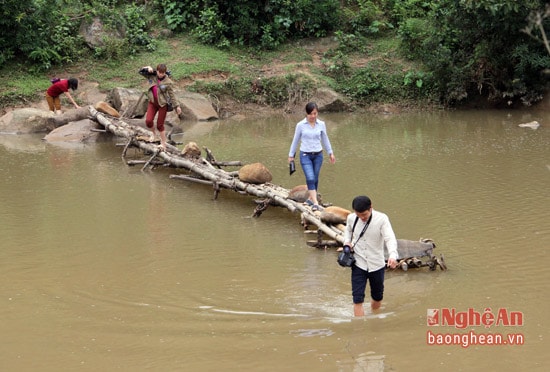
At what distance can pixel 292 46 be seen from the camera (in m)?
26.2

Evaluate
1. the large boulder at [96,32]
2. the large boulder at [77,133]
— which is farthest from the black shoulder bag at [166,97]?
the large boulder at [96,32]

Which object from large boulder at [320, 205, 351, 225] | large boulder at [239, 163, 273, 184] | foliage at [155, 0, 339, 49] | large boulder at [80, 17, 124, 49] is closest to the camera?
large boulder at [320, 205, 351, 225]

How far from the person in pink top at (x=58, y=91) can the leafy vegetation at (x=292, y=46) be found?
105 inches

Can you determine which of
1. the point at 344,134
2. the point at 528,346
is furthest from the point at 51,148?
the point at 528,346

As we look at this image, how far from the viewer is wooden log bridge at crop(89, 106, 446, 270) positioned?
882 cm

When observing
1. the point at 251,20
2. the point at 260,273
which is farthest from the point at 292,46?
the point at 260,273

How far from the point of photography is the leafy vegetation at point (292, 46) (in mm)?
22000

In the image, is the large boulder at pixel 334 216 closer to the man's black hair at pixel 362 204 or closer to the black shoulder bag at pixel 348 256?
the black shoulder bag at pixel 348 256

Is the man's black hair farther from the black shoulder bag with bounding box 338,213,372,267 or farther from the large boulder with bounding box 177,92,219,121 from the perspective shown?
the large boulder with bounding box 177,92,219,121

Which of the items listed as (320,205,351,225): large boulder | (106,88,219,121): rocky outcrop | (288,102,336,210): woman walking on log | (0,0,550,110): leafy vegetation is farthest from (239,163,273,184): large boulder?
(0,0,550,110): leafy vegetation

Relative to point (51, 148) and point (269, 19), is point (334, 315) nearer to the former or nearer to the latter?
point (51, 148)

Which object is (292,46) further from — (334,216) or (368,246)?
(368,246)

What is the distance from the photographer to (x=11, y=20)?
22828mm

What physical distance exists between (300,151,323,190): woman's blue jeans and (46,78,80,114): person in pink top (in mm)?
10295
